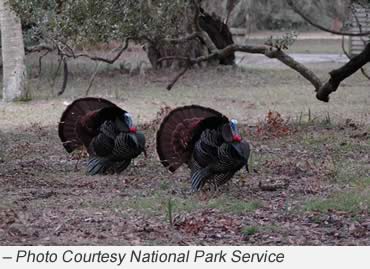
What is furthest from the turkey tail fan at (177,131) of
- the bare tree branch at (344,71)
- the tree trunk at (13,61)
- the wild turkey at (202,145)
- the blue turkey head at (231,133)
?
the tree trunk at (13,61)

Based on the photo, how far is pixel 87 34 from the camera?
40.7ft

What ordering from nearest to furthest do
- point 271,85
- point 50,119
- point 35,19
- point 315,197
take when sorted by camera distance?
point 315,197 < point 35,19 < point 50,119 < point 271,85

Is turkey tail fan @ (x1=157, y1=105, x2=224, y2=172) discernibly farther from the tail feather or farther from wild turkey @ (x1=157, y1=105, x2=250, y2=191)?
the tail feather

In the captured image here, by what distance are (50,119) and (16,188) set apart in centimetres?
700

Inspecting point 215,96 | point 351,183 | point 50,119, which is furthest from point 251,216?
point 215,96

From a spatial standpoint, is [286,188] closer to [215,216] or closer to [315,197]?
[315,197]

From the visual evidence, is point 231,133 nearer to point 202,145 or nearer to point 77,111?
point 202,145

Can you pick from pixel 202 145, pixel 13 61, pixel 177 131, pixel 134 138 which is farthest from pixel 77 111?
pixel 13 61

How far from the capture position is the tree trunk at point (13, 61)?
18.6 m

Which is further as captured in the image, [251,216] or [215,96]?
[215,96]

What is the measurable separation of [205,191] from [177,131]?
713mm

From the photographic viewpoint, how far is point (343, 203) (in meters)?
8.12

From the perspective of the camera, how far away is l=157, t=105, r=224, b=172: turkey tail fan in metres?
9.12

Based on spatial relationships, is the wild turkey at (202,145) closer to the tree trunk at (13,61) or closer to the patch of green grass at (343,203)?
the patch of green grass at (343,203)
